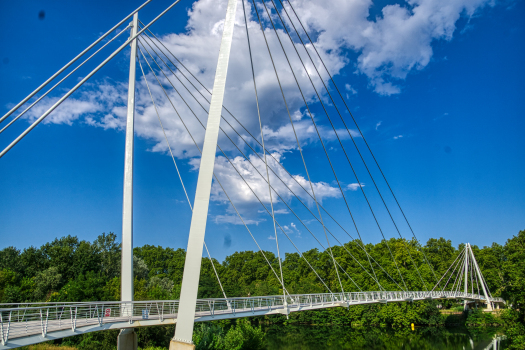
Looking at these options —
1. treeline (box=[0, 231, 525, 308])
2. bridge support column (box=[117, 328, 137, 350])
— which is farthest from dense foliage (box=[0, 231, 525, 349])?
bridge support column (box=[117, 328, 137, 350])

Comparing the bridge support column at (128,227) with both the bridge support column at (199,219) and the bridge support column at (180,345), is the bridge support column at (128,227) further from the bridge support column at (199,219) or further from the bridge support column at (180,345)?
the bridge support column at (199,219)

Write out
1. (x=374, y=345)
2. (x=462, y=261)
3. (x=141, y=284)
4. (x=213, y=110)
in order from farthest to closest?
(x=462, y=261), (x=141, y=284), (x=374, y=345), (x=213, y=110)

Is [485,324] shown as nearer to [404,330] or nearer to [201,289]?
[404,330]

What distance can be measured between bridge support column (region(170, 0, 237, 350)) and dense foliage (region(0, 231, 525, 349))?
20.4 m

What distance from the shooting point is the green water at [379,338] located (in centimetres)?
3442

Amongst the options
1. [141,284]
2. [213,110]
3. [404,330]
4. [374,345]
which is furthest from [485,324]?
[213,110]

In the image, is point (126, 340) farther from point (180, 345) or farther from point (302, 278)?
point (302, 278)

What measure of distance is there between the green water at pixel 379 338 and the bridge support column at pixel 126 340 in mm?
25157

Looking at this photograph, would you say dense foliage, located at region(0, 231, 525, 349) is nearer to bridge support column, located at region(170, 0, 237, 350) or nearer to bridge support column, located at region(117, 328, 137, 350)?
bridge support column, located at region(117, 328, 137, 350)

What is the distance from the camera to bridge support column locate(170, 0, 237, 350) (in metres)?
9.09

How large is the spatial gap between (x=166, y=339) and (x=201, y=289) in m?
18.8

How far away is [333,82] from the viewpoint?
64.4 ft

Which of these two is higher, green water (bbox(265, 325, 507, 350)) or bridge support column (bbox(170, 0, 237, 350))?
bridge support column (bbox(170, 0, 237, 350))

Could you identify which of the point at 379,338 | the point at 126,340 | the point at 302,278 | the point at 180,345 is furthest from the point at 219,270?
the point at 180,345
